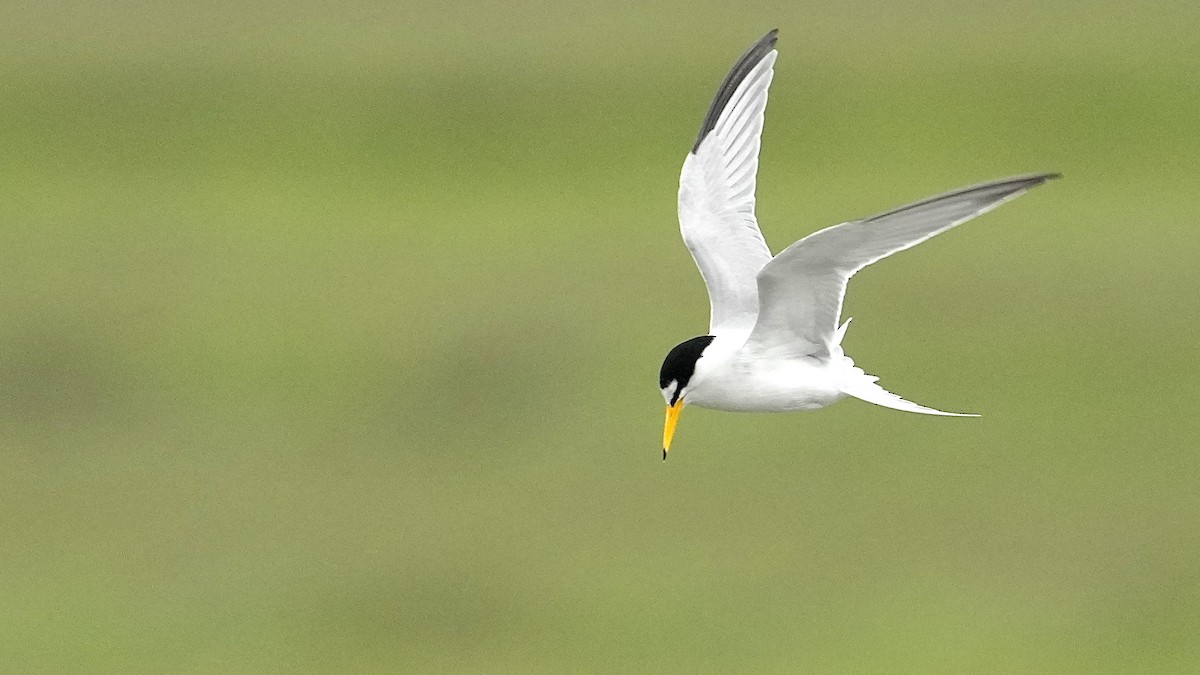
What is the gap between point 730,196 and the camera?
744cm

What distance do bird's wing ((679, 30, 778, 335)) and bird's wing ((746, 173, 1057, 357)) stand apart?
1.30 feet

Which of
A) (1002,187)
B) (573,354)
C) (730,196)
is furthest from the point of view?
(573,354)

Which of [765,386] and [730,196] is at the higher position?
[730,196]

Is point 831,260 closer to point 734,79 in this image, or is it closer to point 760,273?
point 760,273

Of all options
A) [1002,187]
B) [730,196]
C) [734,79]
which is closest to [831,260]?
[1002,187]

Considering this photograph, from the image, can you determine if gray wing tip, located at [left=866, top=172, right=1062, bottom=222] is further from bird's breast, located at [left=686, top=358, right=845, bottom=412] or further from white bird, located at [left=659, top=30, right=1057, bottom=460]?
bird's breast, located at [left=686, top=358, right=845, bottom=412]

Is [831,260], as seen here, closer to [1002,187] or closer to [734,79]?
[1002,187]

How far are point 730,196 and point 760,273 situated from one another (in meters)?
1.24

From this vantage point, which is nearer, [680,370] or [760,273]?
[760,273]

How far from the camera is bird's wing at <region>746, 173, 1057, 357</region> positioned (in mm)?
5707

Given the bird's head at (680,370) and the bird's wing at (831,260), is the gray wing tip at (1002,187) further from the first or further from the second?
the bird's head at (680,370)

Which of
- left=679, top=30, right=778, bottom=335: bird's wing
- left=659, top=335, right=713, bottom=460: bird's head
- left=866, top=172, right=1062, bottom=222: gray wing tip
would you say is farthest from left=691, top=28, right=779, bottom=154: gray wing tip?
left=866, top=172, right=1062, bottom=222: gray wing tip

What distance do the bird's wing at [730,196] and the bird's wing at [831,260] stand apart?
0.40 meters

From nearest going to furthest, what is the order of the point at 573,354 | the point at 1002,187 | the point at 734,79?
the point at 1002,187
the point at 734,79
the point at 573,354
